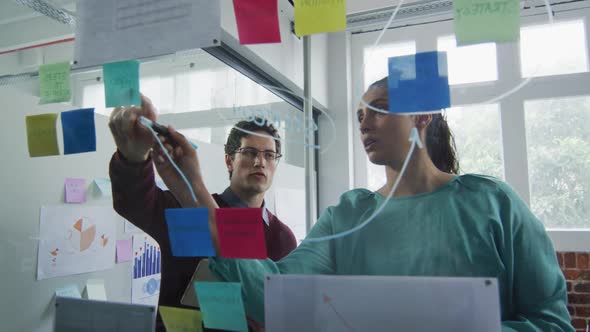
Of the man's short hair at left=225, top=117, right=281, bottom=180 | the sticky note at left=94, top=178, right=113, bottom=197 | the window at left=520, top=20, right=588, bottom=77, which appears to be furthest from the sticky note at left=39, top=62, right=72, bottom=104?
the window at left=520, top=20, right=588, bottom=77

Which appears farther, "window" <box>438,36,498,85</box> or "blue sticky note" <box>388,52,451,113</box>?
"window" <box>438,36,498,85</box>

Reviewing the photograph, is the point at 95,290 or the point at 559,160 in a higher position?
the point at 559,160

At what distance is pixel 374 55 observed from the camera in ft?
2.41

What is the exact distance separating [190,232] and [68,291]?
20.7 inches

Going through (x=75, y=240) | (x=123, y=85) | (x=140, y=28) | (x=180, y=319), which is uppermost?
(x=140, y=28)

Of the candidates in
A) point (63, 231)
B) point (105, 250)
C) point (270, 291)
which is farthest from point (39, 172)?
point (270, 291)

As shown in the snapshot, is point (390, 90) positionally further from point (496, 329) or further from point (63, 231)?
point (63, 231)

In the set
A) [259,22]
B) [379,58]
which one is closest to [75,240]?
[259,22]

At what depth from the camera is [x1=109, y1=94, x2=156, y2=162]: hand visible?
82 cm

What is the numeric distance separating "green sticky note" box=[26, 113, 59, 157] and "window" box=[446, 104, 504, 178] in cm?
84

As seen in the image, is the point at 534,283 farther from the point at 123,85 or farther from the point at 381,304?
the point at 123,85

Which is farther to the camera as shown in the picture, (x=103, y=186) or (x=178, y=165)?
(x=103, y=186)

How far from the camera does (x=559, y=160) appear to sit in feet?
2.72

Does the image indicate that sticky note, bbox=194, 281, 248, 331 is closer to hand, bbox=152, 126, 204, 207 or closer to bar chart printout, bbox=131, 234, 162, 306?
hand, bbox=152, 126, 204, 207
